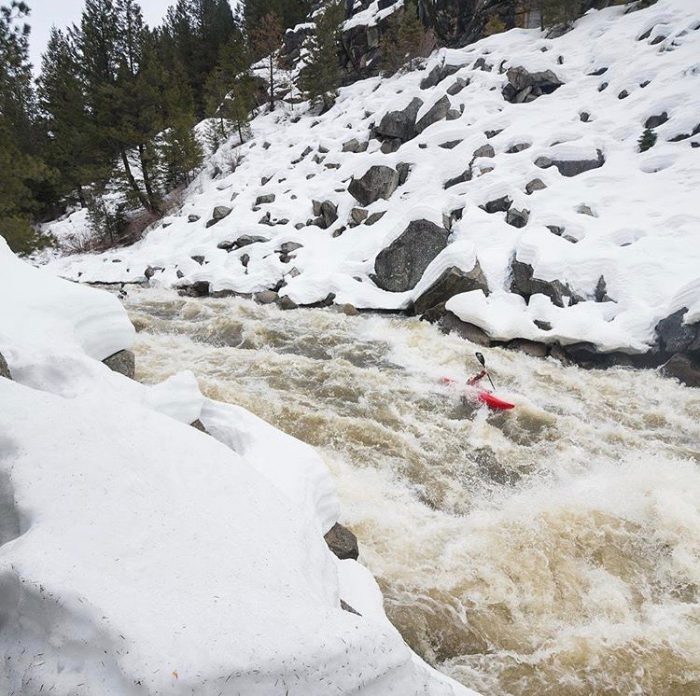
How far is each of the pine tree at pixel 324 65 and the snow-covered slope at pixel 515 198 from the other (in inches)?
162

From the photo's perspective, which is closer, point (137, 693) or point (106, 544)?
point (137, 693)

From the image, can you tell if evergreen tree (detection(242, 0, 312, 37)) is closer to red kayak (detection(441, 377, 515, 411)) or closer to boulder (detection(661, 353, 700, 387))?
red kayak (detection(441, 377, 515, 411))

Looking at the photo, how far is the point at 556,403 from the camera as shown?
594 cm

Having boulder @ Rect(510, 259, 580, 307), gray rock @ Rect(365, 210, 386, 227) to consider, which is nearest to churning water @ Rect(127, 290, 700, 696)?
boulder @ Rect(510, 259, 580, 307)

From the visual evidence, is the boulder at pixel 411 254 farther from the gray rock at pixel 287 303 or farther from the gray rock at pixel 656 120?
the gray rock at pixel 656 120

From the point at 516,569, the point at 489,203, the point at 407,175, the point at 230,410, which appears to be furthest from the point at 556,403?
the point at 407,175

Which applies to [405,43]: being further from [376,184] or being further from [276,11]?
[276,11]

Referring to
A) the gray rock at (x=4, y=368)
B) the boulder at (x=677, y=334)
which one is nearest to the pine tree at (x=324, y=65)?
the boulder at (x=677, y=334)

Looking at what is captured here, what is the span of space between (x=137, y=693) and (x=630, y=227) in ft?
33.8

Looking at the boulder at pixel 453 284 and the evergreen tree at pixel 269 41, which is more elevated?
the evergreen tree at pixel 269 41

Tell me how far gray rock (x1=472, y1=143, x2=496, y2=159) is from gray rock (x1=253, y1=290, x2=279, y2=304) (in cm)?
789

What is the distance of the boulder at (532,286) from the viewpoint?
7.81 metres

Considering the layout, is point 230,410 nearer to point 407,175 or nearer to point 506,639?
point 506,639

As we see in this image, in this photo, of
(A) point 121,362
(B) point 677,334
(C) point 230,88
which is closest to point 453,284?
(B) point 677,334
